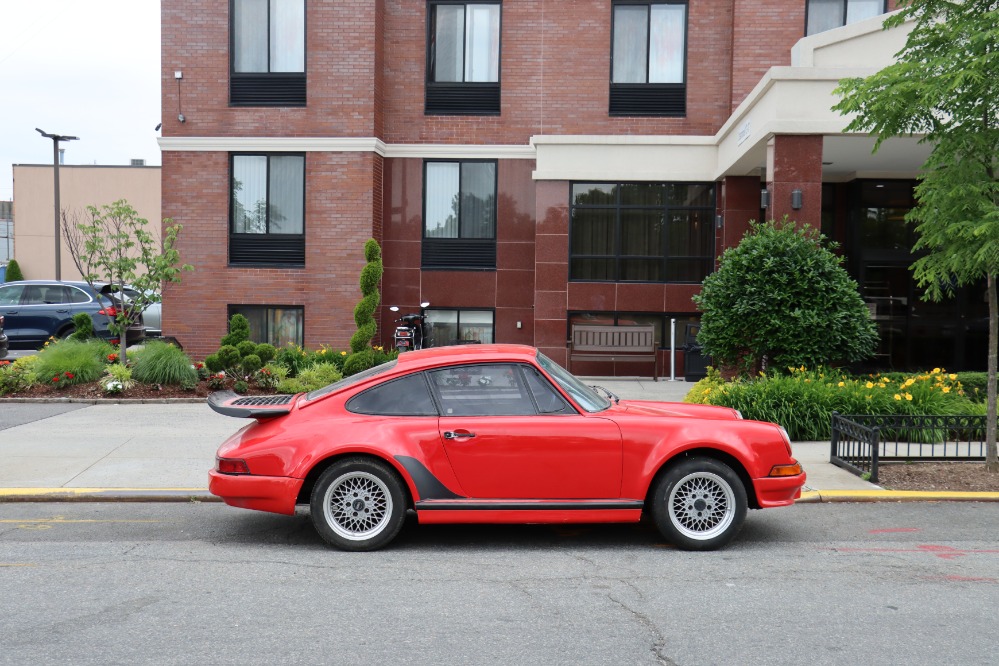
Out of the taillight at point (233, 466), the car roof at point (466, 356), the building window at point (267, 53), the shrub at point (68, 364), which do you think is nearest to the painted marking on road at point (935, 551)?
the car roof at point (466, 356)

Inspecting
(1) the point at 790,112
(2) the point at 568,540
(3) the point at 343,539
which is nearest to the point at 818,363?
(1) the point at 790,112

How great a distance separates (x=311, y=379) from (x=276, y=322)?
187 inches

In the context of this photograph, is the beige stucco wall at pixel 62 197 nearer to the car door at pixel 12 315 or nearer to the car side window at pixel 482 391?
the car door at pixel 12 315

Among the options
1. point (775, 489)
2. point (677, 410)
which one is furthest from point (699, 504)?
point (677, 410)

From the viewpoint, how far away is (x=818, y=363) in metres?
12.3

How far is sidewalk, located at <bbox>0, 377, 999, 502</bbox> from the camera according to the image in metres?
8.39

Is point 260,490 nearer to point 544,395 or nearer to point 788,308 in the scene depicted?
point 544,395

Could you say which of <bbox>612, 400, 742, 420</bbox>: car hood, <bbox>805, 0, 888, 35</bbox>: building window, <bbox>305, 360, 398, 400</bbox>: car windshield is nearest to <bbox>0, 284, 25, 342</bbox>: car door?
<bbox>305, 360, 398, 400</bbox>: car windshield

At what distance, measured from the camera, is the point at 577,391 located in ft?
22.9

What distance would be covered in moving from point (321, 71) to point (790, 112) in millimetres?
9945

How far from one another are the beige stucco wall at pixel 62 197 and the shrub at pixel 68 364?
41517mm

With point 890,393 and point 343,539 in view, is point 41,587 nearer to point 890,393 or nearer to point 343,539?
point 343,539

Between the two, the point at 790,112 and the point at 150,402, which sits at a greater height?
Answer: the point at 790,112

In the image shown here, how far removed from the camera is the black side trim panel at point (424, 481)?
6516 mm
